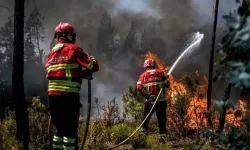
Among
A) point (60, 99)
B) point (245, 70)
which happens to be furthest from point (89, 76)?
point (245, 70)

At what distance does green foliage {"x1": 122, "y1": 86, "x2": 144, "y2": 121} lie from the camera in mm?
13992

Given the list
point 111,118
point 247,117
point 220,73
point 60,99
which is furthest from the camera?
point 111,118

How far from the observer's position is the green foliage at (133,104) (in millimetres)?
13992

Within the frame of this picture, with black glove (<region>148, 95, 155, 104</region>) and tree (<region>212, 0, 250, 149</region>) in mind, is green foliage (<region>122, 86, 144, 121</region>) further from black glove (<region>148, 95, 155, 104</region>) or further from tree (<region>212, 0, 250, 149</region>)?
tree (<region>212, 0, 250, 149</region>)

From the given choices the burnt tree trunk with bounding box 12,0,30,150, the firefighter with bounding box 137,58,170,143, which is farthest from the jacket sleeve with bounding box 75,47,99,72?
the firefighter with bounding box 137,58,170,143

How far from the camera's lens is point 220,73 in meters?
1.77

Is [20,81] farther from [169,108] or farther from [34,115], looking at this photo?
[169,108]

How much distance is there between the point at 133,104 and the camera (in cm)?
1438

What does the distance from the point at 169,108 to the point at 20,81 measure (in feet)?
17.2

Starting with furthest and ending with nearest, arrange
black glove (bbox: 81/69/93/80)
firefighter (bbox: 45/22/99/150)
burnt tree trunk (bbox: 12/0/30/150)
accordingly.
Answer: burnt tree trunk (bbox: 12/0/30/150) < black glove (bbox: 81/69/93/80) < firefighter (bbox: 45/22/99/150)

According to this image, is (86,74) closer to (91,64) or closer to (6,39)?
(91,64)

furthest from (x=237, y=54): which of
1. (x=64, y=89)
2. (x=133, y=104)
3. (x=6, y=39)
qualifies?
(x=6, y=39)

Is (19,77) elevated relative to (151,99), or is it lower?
elevated

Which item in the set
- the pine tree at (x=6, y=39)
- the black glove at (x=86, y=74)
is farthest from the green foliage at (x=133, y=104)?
the pine tree at (x=6, y=39)
